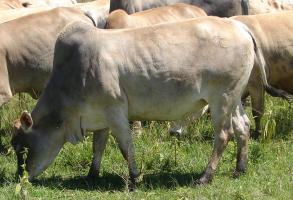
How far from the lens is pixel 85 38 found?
7520mm

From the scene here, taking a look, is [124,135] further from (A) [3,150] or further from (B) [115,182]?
(A) [3,150]

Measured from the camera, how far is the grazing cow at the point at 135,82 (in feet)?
24.2

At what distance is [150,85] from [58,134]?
3.18ft

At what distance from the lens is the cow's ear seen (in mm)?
7453

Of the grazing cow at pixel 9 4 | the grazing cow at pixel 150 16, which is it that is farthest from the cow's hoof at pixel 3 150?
the grazing cow at pixel 9 4

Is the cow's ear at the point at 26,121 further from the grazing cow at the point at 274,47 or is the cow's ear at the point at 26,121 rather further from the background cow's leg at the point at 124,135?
the grazing cow at the point at 274,47

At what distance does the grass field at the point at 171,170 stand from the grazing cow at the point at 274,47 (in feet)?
0.68

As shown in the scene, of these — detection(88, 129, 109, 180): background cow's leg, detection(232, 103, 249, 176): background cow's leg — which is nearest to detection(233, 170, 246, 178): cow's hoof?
detection(232, 103, 249, 176): background cow's leg

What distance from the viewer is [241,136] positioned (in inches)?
310

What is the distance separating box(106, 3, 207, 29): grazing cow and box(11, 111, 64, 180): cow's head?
105 inches

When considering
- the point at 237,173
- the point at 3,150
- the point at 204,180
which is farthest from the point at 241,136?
the point at 3,150

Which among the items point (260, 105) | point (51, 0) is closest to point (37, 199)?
point (260, 105)

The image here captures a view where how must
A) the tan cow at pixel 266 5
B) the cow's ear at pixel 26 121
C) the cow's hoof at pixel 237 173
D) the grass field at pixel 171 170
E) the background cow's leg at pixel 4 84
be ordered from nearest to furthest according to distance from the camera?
the grass field at pixel 171 170 → the cow's ear at pixel 26 121 → the cow's hoof at pixel 237 173 → the background cow's leg at pixel 4 84 → the tan cow at pixel 266 5

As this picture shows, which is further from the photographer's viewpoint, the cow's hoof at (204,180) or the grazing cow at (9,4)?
the grazing cow at (9,4)
